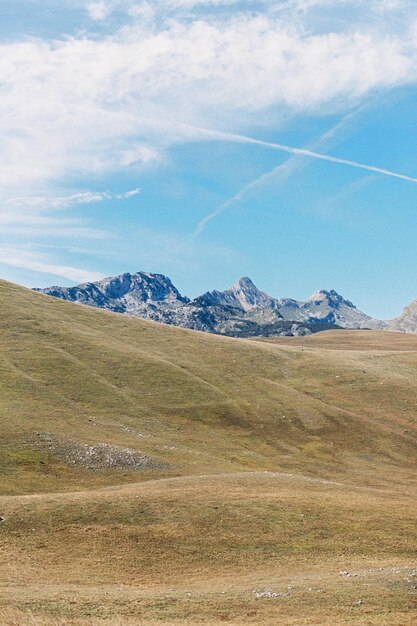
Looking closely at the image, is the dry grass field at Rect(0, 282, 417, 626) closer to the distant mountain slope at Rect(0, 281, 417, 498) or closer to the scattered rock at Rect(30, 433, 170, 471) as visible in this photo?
the scattered rock at Rect(30, 433, 170, 471)

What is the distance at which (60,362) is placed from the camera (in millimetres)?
118438

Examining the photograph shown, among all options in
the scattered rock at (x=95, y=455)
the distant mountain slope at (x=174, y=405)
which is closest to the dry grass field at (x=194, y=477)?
the scattered rock at (x=95, y=455)

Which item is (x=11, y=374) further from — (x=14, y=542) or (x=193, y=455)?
(x=14, y=542)

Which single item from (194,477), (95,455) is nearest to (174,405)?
(95,455)

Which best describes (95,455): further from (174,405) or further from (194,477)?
(174,405)

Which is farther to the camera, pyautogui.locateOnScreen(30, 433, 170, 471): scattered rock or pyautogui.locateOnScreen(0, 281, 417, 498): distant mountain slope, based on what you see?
pyautogui.locateOnScreen(0, 281, 417, 498): distant mountain slope

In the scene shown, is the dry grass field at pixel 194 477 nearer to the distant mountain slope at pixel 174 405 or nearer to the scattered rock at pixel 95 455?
the scattered rock at pixel 95 455

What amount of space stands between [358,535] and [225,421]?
2333 inches

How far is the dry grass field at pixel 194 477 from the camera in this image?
37.3 m

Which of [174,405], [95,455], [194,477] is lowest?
[95,455]

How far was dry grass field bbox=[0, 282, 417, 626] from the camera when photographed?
37281 millimetres

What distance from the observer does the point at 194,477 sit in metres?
68.1

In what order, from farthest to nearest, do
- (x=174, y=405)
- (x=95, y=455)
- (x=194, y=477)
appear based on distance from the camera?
(x=174, y=405)
(x=95, y=455)
(x=194, y=477)

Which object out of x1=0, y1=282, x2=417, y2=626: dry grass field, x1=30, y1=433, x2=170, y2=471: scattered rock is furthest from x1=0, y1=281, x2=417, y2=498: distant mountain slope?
x1=0, y1=282, x2=417, y2=626: dry grass field
